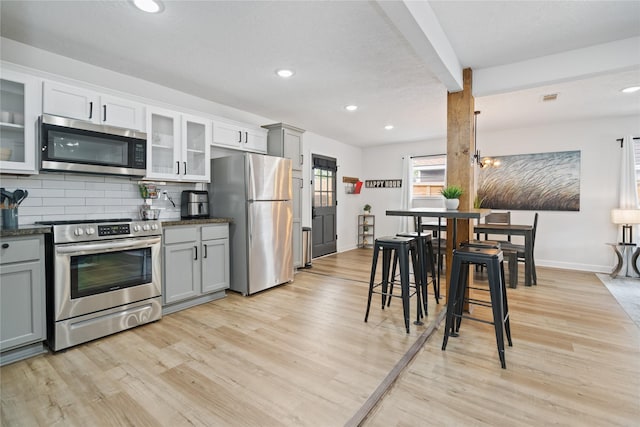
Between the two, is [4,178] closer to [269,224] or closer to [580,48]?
[269,224]

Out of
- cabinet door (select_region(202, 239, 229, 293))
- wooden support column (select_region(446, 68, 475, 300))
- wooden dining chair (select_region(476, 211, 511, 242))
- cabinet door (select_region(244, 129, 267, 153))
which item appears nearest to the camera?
wooden support column (select_region(446, 68, 475, 300))

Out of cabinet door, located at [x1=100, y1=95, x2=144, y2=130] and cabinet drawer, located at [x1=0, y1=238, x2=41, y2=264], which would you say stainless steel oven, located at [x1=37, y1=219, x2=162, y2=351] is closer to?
cabinet drawer, located at [x1=0, y1=238, x2=41, y2=264]

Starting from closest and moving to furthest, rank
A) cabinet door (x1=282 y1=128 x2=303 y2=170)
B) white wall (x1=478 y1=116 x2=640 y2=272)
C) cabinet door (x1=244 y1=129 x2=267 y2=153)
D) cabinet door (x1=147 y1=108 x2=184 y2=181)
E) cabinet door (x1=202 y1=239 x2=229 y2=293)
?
cabinet door (x1=147 y1=108 x2=184 y2=181), cabinet door (x1=202 y1=239 x2=229 y2=293), cabinet door (x1=244 y1=129 x2=267 y2=153), cabinet door (x1=282 y1=128 x2=303 y2=170), white wall (x1=478 y1=116 x2=640 y2=272)

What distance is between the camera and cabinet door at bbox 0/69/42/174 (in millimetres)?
2303

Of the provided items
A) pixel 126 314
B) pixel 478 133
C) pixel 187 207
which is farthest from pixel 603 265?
pixel 126 314

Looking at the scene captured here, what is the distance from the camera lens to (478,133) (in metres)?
5.78

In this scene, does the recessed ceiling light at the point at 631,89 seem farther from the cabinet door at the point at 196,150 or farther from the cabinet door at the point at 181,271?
the cabinet door at the point at 181,271

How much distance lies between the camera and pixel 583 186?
4992 mm

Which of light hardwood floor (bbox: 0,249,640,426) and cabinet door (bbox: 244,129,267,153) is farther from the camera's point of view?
cabinet door (bbox: 244,129,267,153)

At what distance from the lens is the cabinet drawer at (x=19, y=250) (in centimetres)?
208

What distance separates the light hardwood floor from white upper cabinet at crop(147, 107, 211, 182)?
1.52m

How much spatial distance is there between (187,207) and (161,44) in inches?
68.5

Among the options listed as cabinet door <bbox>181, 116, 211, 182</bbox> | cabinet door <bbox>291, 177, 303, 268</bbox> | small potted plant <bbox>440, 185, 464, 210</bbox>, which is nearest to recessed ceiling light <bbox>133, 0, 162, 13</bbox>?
cabinet door <bbox>181, 116, 211, 182</bbox>

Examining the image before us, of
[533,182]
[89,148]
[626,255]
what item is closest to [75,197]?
[89,148]
